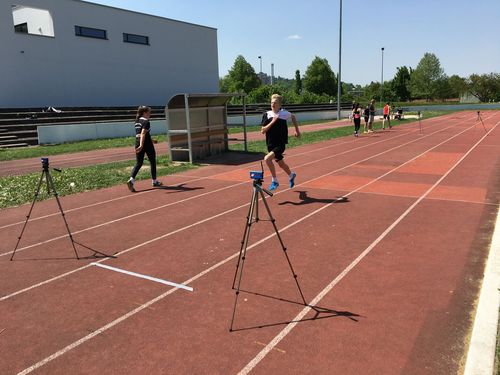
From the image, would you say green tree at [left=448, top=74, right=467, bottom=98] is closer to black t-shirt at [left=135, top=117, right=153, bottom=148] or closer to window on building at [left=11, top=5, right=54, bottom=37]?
window on building at [left=11, top=5, right=54, bottom=37]

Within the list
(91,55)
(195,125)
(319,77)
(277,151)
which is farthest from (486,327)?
(319,77)

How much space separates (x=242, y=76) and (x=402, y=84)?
36.9 meters

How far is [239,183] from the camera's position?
34.9 feet

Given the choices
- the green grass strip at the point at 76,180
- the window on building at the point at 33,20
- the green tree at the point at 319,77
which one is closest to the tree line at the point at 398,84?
the green tree at the point at 319,77

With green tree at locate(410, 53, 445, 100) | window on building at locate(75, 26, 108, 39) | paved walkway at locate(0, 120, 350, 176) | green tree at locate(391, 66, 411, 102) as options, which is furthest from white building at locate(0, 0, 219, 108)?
green tree at locate(410, 53, 445, 100)

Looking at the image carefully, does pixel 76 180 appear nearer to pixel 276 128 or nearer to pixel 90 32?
pixel 276 128

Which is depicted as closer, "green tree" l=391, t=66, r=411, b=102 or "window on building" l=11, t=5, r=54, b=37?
"window on building" l=11, t=5, r=54, b=37

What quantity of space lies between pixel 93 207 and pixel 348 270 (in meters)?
5.82

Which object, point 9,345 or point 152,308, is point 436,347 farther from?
point 9,345

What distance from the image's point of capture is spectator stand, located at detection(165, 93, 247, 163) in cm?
1405

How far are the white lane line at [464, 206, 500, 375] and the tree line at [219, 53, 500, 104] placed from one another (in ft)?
211

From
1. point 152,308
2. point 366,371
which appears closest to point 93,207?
point 152,308

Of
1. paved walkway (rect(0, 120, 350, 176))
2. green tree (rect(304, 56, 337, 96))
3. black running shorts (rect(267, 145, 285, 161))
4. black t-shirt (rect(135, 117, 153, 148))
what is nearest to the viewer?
black running shorts (rect(267, 145, 285, 161))

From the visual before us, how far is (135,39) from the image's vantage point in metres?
35.6
